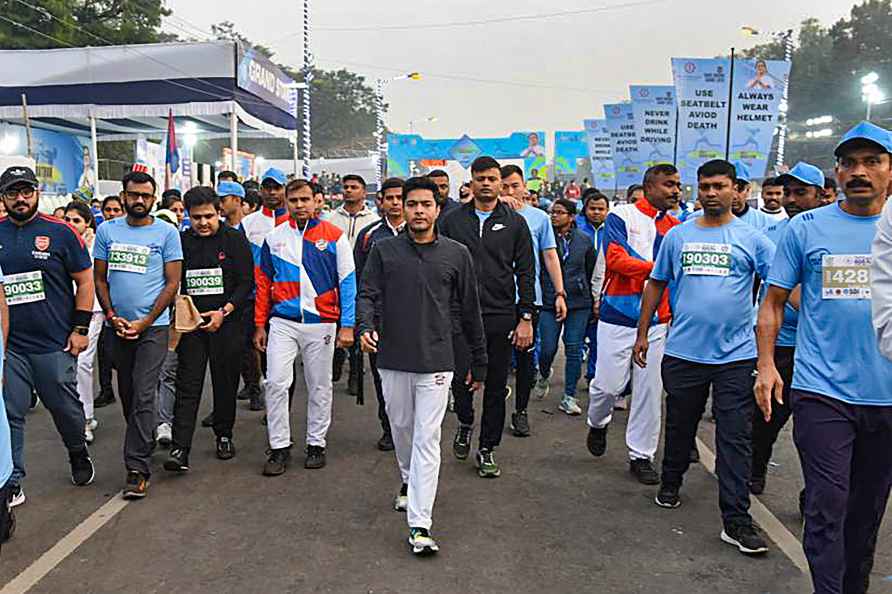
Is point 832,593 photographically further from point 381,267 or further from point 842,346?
point 381,267

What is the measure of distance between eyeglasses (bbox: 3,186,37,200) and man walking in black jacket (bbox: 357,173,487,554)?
2172 mm

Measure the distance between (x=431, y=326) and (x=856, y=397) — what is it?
217 cm

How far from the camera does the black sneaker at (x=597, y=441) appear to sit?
Answer: 6160 millimetres

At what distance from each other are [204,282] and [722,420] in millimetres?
3720

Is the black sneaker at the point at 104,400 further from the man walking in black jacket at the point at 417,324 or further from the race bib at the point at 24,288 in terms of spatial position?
the man walking in black jacket at the point at 417,324

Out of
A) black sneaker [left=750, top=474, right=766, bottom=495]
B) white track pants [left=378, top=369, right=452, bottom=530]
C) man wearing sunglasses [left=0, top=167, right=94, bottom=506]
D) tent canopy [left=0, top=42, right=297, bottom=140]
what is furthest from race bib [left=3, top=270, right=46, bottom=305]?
tent canopy [left=0, top=42, right=297, bottom=140]

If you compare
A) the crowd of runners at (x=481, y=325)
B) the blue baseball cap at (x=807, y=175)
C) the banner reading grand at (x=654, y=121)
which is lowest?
the crowd of runners at (x=481, y=325)

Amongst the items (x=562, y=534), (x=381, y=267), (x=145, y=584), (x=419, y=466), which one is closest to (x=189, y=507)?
(x=145, y=584)

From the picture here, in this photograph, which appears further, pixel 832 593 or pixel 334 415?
pixel 334 415

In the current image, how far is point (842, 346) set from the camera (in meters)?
3.43

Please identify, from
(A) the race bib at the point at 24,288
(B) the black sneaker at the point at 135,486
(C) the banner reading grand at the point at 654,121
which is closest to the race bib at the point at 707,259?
(B) the black sneaker at the point at 135,486

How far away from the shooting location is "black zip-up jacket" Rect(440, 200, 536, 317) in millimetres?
5836

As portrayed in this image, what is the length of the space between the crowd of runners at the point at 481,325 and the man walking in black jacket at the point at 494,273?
14 millimetres

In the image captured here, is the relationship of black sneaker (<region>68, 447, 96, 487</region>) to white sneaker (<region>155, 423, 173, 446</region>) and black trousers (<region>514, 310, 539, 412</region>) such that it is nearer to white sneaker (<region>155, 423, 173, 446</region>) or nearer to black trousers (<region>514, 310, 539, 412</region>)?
white sneaker (<region>155, 423, 173, 446</region>)
